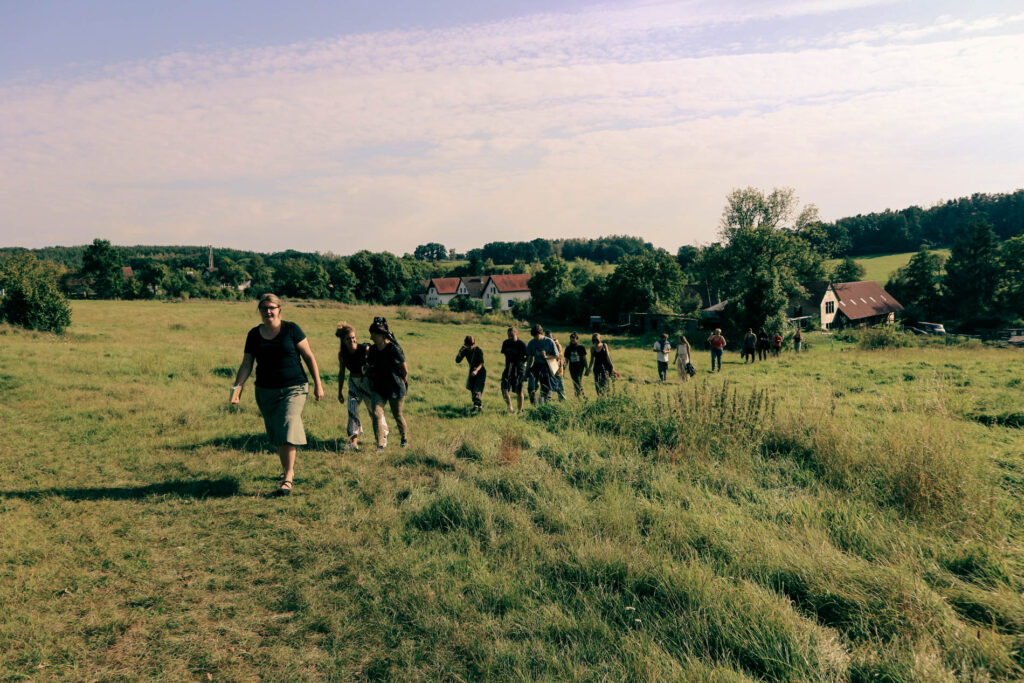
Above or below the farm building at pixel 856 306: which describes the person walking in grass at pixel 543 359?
below

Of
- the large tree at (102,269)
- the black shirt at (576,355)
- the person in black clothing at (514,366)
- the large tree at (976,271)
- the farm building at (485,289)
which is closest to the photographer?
the person in black clothing at (514,366)

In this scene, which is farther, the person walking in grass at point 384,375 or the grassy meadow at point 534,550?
the person walking in grass at point 384,375

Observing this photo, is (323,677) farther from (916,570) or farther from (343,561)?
(916,570)

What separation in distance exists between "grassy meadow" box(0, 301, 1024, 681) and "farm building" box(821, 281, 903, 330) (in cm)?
5293

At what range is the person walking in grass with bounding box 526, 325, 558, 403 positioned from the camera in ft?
35.1

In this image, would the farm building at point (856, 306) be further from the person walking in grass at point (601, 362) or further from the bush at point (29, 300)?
the bush at point (29, 300)

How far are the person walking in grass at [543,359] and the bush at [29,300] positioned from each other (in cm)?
2273

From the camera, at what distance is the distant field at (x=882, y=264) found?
73.7m

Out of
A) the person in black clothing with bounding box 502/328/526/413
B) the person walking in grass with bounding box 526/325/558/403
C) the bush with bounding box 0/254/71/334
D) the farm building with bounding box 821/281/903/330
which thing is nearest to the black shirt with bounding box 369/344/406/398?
the person in black clothing with bounding box 502/328/526/413

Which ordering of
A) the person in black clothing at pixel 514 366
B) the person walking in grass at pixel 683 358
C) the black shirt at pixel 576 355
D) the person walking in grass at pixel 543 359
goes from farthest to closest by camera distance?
the person walking in grass at pixel 683 358
the black shirt at pixel 576 355
the person walking in grass at pixel 543 359
the person in black clothing at pixel 514 366

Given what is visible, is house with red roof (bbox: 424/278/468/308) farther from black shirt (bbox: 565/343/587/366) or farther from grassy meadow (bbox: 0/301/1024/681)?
grassy meadow (bbox: 0/301/1024/681)

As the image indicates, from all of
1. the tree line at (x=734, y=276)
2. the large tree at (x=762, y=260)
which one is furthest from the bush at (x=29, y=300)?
the large tree at (x=762, y=260)

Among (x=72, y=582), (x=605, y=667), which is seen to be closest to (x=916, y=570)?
(x=605, y=667)

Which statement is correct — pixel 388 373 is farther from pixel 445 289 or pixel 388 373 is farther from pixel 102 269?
pixel 445 289
